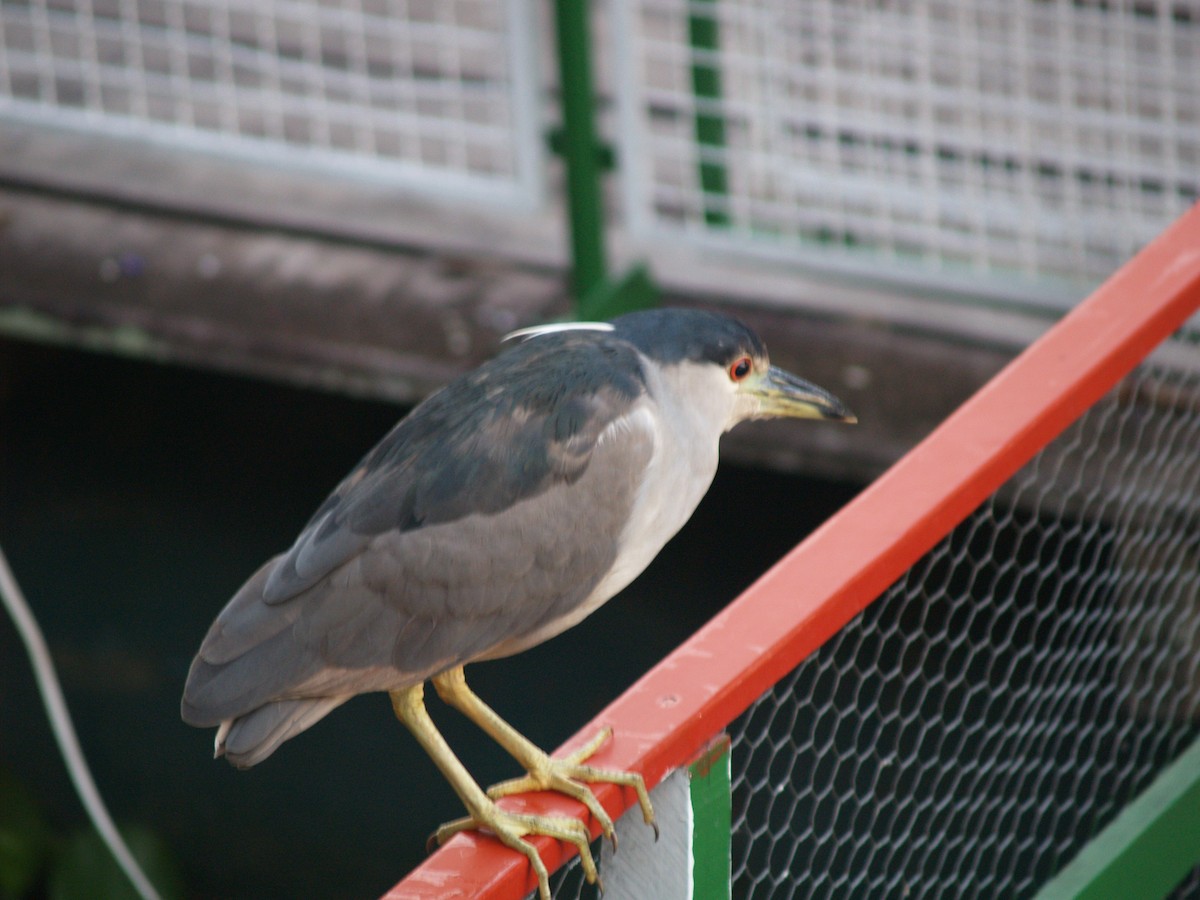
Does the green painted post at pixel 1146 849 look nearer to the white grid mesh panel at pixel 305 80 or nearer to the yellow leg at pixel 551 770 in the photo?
the yellow leg at pixel 551 770

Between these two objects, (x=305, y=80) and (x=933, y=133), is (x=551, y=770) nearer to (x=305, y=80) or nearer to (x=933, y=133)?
(x=933, y=133)

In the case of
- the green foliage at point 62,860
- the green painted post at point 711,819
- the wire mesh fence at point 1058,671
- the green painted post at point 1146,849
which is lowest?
the green foliage at point 62,860

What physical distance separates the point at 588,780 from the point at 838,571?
0.35 metres

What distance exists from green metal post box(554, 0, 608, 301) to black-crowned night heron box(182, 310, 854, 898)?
1.78 m

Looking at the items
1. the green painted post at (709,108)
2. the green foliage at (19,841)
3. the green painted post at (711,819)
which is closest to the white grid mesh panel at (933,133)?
the green painted post at (709,108)

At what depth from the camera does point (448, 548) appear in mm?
2008

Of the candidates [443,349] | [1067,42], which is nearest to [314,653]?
[443,349]

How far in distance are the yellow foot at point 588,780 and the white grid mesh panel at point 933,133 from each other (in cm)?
233

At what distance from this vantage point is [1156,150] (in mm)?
3637

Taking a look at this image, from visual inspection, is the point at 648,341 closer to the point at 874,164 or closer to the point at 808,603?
the point at 808,603

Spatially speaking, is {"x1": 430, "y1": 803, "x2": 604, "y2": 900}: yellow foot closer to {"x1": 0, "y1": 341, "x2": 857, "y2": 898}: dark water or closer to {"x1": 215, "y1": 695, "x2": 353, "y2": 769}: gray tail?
{"x1": 215, "y1": 695, "x2": 353, "y2": 769}: gray tail

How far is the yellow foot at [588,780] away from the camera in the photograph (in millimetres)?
1614

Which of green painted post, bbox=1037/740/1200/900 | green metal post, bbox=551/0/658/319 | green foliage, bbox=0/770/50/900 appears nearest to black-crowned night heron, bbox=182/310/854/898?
green painted post, bbox=1037/740/1200/900

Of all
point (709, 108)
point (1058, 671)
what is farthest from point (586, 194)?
point (1058, 671)
